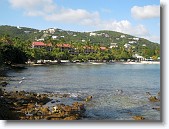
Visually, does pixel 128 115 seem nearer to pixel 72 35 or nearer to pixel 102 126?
pixel 102 126

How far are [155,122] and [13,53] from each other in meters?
33.9

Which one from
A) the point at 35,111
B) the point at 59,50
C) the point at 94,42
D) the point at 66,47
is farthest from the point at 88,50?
the point at 35,111

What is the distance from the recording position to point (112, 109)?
11.2m

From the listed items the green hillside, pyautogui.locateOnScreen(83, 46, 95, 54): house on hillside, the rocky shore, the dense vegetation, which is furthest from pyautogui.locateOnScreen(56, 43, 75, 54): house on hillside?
the rocky shore

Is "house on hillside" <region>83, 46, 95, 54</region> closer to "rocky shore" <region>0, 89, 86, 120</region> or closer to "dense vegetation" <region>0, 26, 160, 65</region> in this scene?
"dense vegetation" <region>0, 26, 160, 65</region>

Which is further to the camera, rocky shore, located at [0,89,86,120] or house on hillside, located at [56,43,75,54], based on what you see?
house on hillside, located at [56,43,75,54]

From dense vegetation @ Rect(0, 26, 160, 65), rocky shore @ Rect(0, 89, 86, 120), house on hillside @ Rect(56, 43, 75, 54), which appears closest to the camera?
rocky shore @ Rect(0, 89, 86, 120)

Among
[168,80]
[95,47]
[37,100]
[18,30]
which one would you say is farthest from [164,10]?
[18,30]

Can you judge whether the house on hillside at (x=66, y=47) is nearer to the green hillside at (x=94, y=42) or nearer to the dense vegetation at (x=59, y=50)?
the dense vegetation at (x=59, y=50)

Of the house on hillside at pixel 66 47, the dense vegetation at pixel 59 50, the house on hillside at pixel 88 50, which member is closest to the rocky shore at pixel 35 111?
the dense vegetation at pixel 59 50

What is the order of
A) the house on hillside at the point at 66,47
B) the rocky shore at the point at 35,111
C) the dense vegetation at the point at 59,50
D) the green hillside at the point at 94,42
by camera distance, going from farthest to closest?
the house on hillside at the point at 66,47 → the green hillside at the point at 94,42 → the dense vegetation at the point at 59,50 → the rocky shore at the point at 35,111

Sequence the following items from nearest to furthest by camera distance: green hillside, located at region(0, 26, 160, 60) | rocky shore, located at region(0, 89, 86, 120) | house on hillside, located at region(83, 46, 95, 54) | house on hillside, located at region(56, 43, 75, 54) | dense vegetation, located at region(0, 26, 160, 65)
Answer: rocky shore, located at region(0, 89, 86, 120)
dense vegetation, located at region(0, 26, 160, 65)
green hillside, located at region(0, 26, 160, 60)
house on hillside, located at region(56, 43, 75, 54)
house on hillside, located at region(83, 46, 95, 54)

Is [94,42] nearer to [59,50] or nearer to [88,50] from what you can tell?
[88,50]

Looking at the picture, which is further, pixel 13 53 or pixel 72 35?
pixel 72 35
